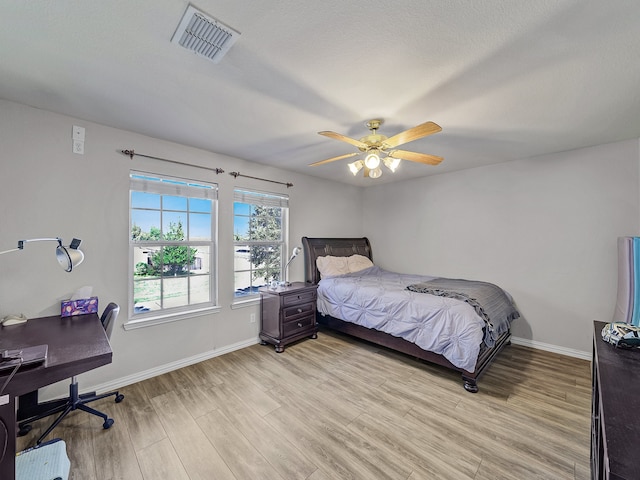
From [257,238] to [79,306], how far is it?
6.63ft

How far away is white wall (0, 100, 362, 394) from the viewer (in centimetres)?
210

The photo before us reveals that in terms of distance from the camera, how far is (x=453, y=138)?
2799 millimetres

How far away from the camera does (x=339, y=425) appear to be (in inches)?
79.6

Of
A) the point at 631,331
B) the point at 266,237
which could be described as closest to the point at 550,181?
the point at 631,331

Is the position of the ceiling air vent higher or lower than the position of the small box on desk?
higher

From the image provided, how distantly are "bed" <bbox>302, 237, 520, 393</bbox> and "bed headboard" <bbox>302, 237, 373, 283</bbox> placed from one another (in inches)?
0.7

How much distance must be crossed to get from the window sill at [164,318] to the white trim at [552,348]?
402cm

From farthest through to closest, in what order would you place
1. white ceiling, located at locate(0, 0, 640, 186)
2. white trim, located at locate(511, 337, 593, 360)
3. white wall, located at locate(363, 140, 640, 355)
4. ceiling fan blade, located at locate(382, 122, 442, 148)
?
white trim, located at locate(511, 337, 593, 360) < white wall, located at locate(363, 140, 640, 355) < ceiling fan blade, located at locate(382, 122, 442, 148) < white ceiling, located at locate(0, 0, 640, 186)

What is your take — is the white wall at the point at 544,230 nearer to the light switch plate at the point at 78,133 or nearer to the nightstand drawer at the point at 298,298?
the nightstand drawer at the point at 298,298

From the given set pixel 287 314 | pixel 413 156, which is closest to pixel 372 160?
pixel 413 156

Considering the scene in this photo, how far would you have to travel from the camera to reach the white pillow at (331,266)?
412 centimetres

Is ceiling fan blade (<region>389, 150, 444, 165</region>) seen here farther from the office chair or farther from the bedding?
the office chair

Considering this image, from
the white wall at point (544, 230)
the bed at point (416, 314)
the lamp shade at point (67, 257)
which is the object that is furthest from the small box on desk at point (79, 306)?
the white wall at point (544, 230)

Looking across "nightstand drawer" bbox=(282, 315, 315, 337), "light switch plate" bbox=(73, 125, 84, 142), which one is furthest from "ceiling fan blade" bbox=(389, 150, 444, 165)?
"light switch plate" bbox=(73, 125, 84, 142)
